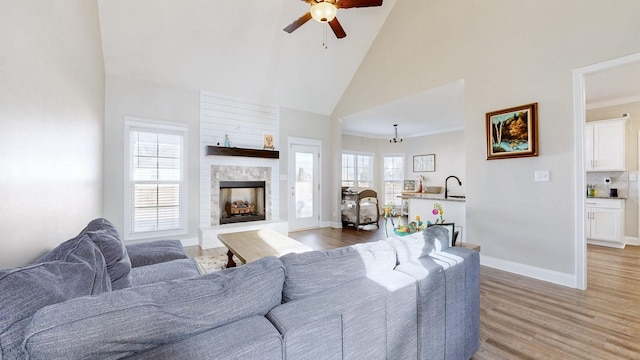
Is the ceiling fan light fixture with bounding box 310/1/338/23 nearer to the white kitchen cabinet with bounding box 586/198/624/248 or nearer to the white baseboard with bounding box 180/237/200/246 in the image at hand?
the white baseboard with bounding box 180/237/200/246

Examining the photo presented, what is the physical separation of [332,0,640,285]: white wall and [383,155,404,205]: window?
4747 millimetres

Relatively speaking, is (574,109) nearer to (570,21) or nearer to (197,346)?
(570,21)

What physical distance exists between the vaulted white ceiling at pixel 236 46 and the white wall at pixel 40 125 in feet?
4.58

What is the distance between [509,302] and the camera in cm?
245

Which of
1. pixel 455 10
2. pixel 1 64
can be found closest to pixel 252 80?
pixel 455 10

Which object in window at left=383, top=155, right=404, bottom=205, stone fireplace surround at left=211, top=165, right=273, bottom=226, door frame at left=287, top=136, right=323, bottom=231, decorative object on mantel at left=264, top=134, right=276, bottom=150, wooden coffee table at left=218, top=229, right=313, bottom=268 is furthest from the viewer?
window at left=383, top=155, right=404, bottom=205

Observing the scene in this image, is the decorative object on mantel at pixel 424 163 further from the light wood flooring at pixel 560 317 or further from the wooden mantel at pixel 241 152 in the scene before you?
the wooden mantel at pixel 241 152

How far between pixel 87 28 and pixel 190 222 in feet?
10.0

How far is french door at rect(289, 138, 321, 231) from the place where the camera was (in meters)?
5.87

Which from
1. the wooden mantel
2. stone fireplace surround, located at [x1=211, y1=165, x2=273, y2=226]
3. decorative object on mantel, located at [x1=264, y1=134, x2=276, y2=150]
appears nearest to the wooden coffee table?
stone fireplace surround, located at [x1=211, y1=165, x2=273, y2=226]

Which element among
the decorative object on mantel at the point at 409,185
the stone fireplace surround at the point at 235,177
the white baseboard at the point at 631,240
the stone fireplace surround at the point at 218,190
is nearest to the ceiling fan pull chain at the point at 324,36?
the stone fireplace surround at the point at 218,190

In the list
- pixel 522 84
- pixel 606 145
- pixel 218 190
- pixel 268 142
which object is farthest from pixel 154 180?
pixel 606 145

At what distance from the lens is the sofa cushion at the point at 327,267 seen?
1.08m

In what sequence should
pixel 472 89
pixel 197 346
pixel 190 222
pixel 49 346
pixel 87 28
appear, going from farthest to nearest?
pixel 190 222 < pixel 472 89 < pixel 87 28 < pixel 197 346 < pixel 49 346
